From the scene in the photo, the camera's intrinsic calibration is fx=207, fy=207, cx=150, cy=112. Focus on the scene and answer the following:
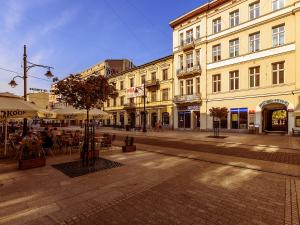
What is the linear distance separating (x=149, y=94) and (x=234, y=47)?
16.3 meters

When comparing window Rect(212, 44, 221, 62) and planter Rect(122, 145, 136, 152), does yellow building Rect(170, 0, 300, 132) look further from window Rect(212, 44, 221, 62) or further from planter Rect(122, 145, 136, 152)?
planter Rect(122, 145, 136, 152)

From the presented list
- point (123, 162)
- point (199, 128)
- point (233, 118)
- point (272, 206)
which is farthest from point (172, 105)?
point (272, 206)

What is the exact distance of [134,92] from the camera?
37.8m

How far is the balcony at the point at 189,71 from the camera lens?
2903 centimetres

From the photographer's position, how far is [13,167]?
7770 mm

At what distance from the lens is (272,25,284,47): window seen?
2192 centimetres

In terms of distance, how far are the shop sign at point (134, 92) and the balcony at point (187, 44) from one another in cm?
998

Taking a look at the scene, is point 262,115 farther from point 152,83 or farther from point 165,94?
point 152,83

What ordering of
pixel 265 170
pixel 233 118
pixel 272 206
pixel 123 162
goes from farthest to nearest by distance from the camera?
pixel 233 118, pixel 123 162, pixel 265 170, pixel 272 206

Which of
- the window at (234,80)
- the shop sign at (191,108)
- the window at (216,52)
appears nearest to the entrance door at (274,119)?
the window at (234,80)

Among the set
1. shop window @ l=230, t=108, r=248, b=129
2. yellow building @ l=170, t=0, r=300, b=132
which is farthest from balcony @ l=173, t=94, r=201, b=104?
shop window @ l=230, t=108, r=248, b=129

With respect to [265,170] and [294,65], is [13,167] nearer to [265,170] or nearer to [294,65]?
[265,170]

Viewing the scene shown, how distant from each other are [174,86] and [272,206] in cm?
2899

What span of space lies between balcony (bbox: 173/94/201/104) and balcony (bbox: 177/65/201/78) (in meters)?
3.21
